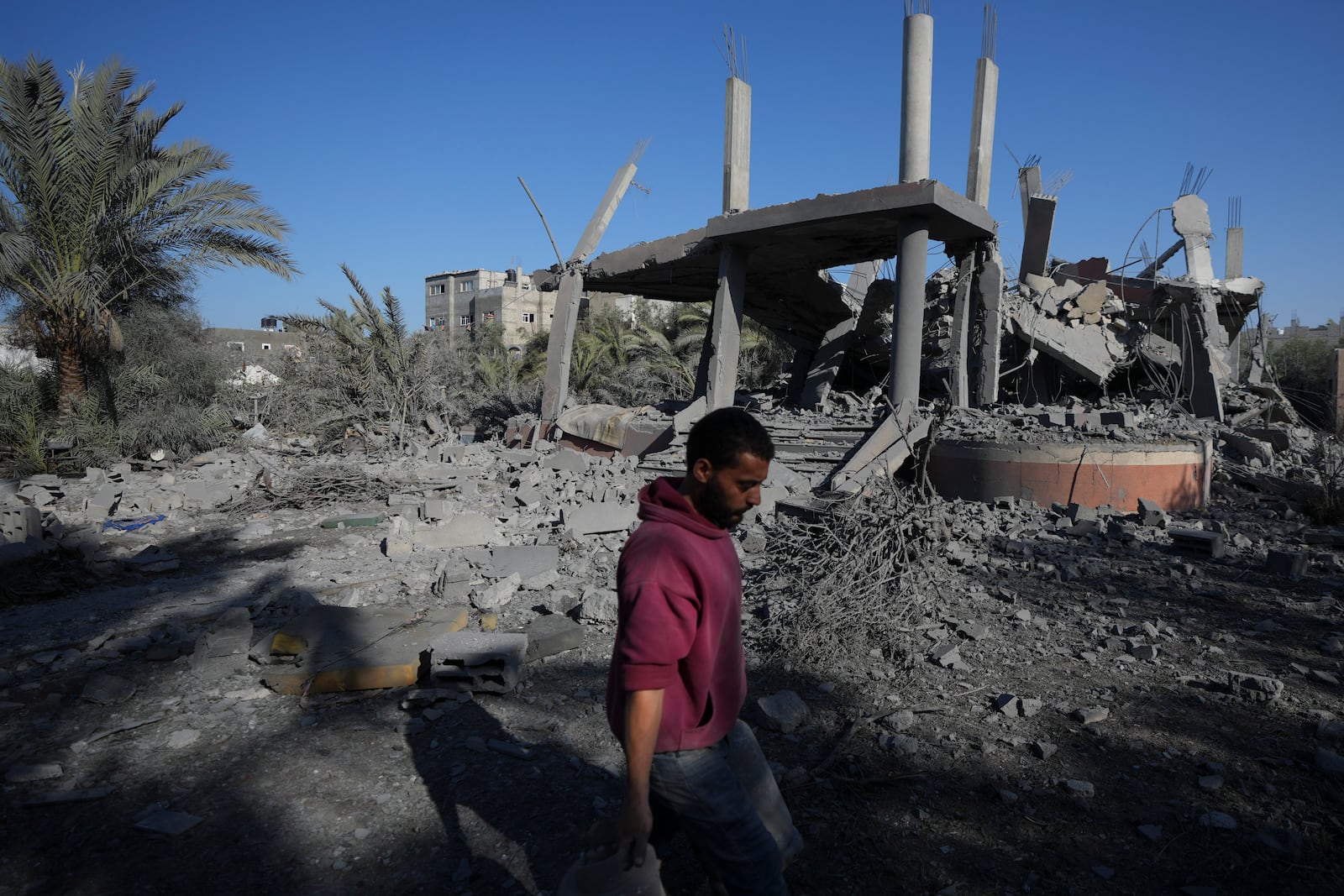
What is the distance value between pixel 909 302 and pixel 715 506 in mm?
7629

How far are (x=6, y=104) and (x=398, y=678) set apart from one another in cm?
1186

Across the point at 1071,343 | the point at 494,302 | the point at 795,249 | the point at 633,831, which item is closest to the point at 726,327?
the point at 795,249

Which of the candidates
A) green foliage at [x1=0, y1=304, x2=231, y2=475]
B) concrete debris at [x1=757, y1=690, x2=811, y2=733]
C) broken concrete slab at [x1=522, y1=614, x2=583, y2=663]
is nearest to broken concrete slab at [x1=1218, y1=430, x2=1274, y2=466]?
concrete debris at [x1=757, y1=690, x2=811, y2=733]

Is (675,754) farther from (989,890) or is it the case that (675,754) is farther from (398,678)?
(398,678)

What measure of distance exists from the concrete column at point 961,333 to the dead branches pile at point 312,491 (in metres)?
7.62

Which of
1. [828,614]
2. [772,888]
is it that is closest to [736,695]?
[772,888]

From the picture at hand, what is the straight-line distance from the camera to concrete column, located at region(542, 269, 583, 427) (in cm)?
1321

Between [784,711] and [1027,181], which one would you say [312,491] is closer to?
[784,711]

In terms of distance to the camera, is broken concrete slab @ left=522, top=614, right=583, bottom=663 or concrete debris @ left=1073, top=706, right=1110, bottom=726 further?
broken concrete slab @ left=522, top=614, right=583, bottom=663

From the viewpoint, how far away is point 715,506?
1.83 m

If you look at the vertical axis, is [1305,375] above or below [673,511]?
above

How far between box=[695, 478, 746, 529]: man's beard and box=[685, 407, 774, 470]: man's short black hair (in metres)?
0.05

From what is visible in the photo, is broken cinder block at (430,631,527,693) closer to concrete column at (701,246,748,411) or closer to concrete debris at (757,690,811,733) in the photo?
concrete debris at (757,690,811,733)

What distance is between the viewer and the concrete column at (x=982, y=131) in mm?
11828
